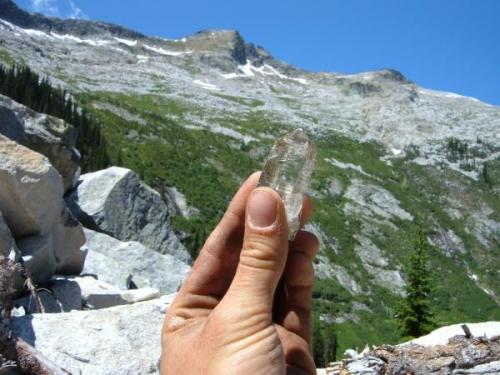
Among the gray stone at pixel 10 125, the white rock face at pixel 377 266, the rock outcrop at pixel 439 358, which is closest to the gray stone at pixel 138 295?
the rock outcrop at pixel 439 358

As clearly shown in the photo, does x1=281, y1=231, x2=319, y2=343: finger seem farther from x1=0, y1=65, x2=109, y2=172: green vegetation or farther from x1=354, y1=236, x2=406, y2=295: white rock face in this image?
x1=354, y1=236, x2=406, y2=295: white rock face

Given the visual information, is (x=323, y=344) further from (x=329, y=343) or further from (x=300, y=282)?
(x=300, y=282)

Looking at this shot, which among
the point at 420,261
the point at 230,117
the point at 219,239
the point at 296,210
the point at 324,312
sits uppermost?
the point at 230,117

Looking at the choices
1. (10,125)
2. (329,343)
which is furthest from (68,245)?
(329,343)

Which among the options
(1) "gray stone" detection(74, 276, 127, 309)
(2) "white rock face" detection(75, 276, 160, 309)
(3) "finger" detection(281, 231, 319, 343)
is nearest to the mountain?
(2) "white rock face" detection(75, 276, 160, 309)

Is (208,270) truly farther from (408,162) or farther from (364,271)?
(408,162)

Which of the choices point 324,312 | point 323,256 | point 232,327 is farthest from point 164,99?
point 232,327

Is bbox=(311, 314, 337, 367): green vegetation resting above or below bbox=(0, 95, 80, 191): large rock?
below
